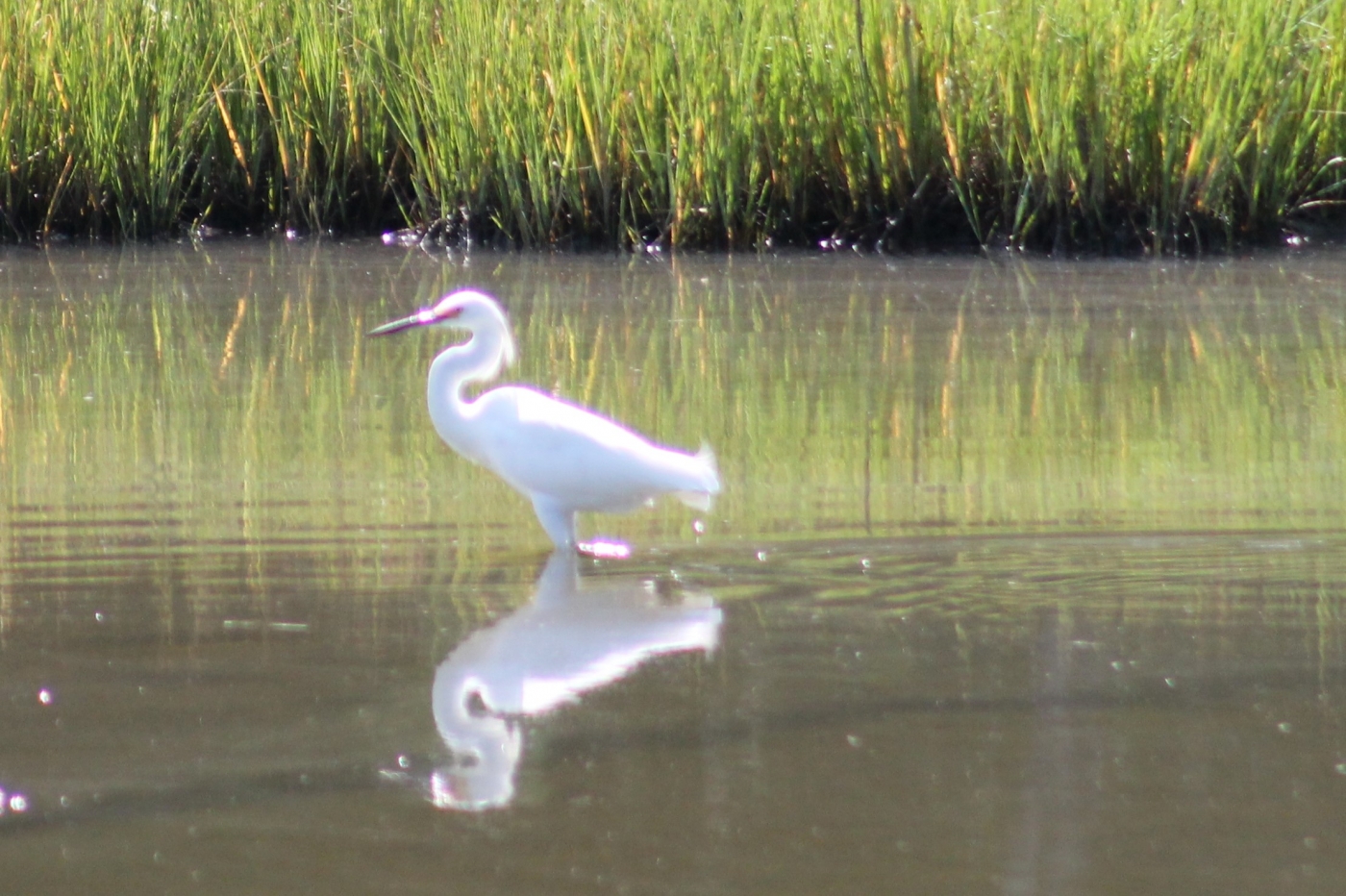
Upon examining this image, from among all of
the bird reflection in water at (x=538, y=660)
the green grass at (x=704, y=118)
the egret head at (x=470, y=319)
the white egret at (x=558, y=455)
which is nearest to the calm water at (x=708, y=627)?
the bird reflection in water at (x=538, y=660)

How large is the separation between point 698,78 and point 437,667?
19.2 feet

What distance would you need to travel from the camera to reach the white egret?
166 inches

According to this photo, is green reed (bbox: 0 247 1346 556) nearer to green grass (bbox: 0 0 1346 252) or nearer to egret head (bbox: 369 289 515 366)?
egret head (bbox: 369 289 515 366)

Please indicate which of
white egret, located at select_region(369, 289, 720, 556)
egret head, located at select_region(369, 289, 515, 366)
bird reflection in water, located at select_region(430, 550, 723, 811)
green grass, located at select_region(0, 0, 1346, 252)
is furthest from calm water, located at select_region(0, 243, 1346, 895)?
green grass, located at select_region(0, 0, 1346, 252)

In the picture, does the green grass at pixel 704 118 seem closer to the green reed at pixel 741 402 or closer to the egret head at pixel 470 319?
the green reed at pixel 741 402

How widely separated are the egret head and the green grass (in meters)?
3.98

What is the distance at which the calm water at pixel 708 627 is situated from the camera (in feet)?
8.17

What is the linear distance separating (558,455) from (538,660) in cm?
108

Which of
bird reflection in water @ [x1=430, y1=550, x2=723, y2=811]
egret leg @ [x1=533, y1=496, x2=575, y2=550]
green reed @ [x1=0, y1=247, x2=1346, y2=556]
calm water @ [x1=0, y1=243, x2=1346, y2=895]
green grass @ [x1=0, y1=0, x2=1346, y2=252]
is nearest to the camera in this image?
calm water @ [x1=0, y1=243, x2=1346, y2=895]

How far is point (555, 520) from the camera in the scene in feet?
13.8

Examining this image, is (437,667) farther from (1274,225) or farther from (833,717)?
(1274,225)

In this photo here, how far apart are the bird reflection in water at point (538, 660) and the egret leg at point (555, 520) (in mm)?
201

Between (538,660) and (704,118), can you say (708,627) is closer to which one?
(538,660)

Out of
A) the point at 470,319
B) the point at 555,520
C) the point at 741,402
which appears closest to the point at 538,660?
the point at 555,520
